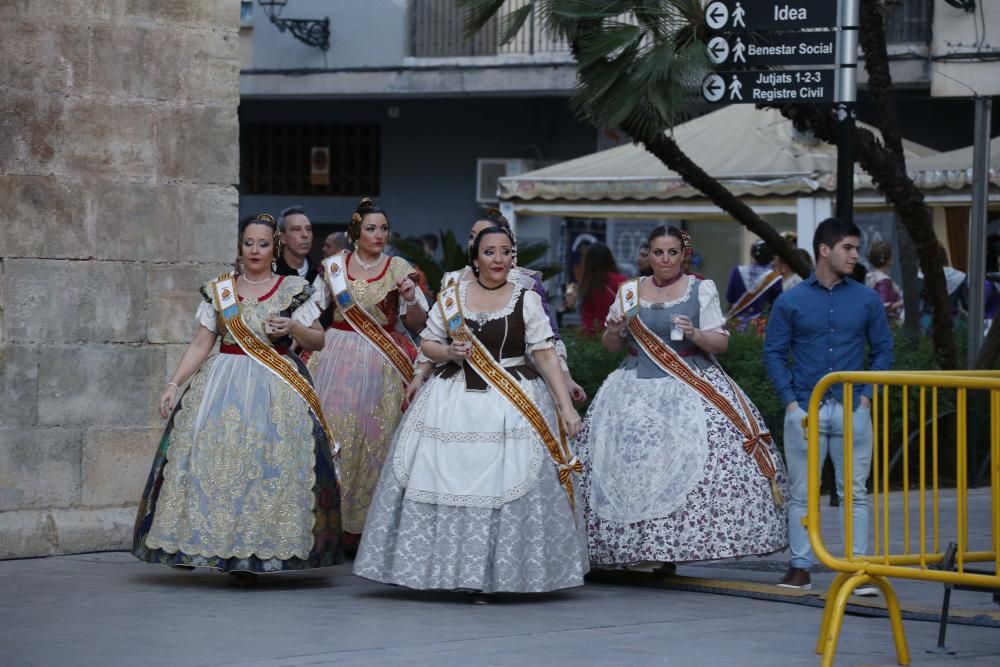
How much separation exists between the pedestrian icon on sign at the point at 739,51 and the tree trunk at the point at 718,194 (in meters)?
2.22

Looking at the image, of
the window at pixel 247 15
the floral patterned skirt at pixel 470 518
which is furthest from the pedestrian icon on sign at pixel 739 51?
the window at pixel 247 15

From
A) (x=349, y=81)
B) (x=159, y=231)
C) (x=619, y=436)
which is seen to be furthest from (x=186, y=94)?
(x=349, y=81)

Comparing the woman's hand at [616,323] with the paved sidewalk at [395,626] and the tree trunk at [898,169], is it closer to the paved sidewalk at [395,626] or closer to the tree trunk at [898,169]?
the paved sidewalk at [395,626]

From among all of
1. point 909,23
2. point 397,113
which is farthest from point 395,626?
point 397,113

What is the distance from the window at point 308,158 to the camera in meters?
28.1

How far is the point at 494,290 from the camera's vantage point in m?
8.95

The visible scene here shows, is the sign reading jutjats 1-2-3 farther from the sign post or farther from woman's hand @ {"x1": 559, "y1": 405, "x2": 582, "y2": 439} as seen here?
woman's hand @ {"x1": 559, "y1": 405, "x2": 582, "y2": 439}

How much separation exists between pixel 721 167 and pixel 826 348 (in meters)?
9.14

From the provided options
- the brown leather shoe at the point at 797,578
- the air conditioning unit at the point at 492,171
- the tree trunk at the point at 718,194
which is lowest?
the brown leather shoe at the point at 797,578

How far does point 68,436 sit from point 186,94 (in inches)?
80.6

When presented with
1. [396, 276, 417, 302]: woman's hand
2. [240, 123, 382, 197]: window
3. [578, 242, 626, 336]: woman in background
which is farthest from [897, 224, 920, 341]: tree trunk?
[240, 123, 382, 197]: window

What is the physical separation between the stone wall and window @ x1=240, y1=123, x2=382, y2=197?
17.4 m

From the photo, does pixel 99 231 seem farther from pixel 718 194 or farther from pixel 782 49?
pixel 718 194

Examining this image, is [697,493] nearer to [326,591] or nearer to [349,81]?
[326,591]
